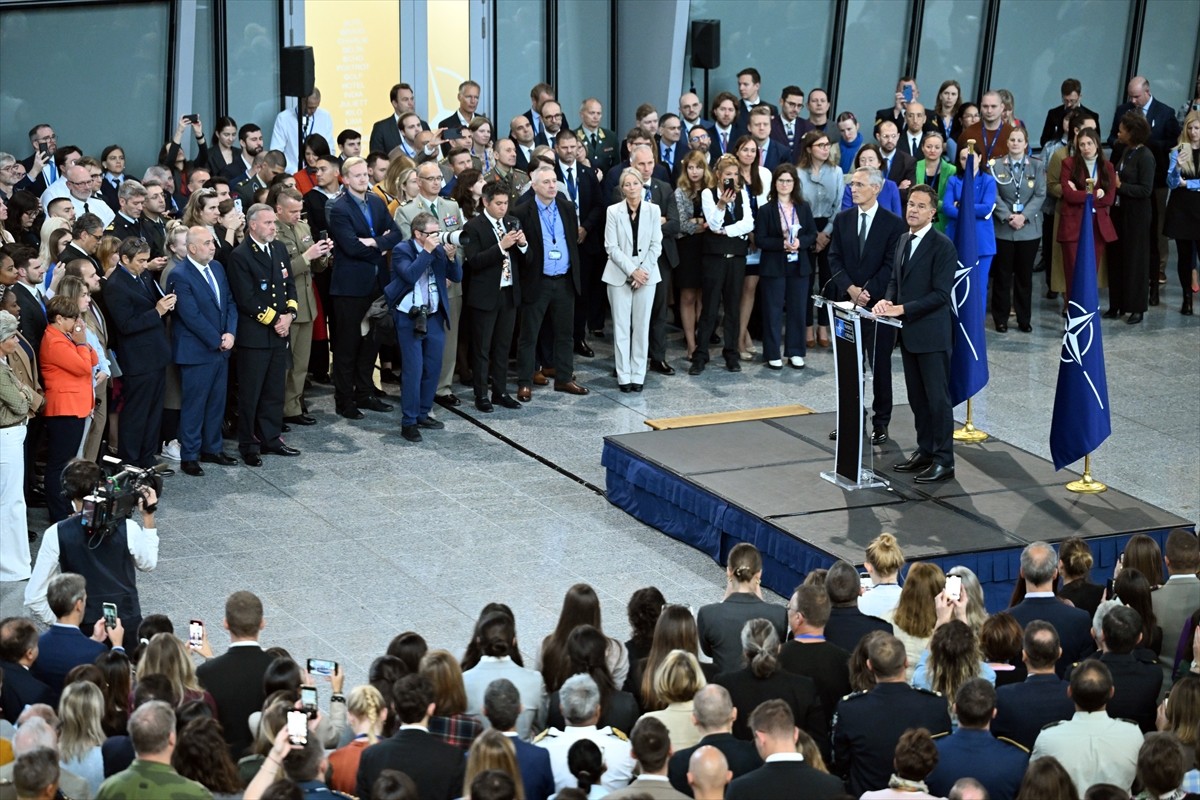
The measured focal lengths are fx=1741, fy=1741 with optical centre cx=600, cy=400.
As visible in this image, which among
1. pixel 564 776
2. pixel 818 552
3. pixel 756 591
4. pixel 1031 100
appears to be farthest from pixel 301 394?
pixel 1031 100

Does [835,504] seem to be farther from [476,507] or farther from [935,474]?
[476,507]

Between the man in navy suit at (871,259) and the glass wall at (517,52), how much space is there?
7.14 meters

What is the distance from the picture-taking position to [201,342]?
11977 mm

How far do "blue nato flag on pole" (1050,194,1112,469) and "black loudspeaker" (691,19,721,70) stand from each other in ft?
24.5

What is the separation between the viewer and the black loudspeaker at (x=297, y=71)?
15.8m

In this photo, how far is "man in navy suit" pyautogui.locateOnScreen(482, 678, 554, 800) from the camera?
6.25 meters

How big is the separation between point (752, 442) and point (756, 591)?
429cm

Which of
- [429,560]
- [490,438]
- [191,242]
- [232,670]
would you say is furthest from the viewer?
[490,438]

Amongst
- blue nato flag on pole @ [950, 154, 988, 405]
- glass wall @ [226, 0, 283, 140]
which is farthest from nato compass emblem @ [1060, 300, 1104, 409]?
glass wall @ [226, 0, 283, 140]

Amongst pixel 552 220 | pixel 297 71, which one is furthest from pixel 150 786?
pixel 297 71

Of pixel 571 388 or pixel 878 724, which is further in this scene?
pixel 571 388

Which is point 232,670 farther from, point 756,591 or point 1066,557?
point 1066,557

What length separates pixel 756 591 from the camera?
7.86 meters

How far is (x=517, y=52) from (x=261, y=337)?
714 centimetres
